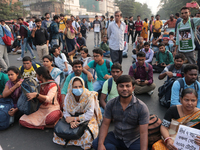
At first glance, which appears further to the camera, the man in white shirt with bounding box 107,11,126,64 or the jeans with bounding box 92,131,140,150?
the man in white shirt with bounding box 107,11,126,64

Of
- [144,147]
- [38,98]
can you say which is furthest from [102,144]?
[38,98]

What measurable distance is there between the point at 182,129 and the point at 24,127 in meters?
2.83

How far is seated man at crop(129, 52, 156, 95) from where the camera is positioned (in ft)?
14.4

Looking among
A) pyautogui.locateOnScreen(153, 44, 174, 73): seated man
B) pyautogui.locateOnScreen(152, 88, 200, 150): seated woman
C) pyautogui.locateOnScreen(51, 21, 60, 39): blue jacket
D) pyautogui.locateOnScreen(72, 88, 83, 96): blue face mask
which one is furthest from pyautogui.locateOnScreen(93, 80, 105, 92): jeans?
pyautogui.locateOnScreen(51, 21, 60, 39): blue jacket

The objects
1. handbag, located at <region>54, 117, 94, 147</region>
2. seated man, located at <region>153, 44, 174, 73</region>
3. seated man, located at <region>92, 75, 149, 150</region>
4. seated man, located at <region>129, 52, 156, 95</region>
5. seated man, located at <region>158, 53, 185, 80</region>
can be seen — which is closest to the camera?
seated man, located at <region>92, 75, 149, 150</region>

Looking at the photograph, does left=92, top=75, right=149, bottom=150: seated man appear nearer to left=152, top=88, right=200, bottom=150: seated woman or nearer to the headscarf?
left=152, top=88, right=200, bottom=150: seated woman

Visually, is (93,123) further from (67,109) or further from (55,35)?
(55,35)

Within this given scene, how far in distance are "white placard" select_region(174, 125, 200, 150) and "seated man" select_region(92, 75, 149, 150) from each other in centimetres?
37

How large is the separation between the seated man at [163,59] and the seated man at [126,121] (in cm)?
441

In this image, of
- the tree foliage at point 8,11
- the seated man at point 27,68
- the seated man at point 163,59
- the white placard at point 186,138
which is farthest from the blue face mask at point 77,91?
the tree foliage at point 8,11

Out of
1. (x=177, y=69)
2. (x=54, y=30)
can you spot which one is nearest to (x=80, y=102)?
(x=177, y=69)

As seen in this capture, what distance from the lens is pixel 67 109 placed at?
3.00m

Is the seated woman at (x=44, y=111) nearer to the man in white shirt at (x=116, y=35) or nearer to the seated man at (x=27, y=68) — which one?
the seated man at (x=27, y=68)

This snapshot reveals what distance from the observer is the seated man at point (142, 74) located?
4.40 metres
